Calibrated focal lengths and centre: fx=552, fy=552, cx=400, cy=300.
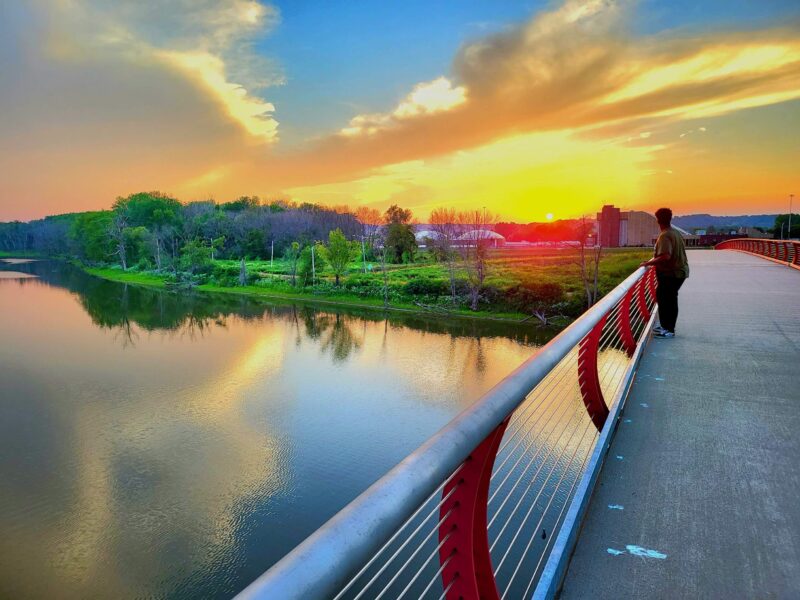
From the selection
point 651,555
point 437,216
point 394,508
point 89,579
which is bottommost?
point 89,579

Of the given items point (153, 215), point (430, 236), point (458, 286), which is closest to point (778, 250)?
point (458, 286)

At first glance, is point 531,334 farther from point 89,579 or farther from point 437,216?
point 437,216

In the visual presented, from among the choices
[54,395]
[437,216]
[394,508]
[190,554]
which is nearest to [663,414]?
[394,508]

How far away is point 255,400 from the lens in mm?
19062

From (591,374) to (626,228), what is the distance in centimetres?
6421

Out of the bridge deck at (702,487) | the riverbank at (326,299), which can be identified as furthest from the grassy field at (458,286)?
the bridge deck at (702,487)

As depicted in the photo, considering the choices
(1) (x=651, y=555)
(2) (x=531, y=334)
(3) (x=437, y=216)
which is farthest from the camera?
(3) (x=437, y=216)

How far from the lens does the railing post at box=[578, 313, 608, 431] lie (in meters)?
2.84

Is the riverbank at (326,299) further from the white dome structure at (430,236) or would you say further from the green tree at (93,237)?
the green tree at (93,237)

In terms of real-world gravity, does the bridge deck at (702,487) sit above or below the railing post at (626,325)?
below

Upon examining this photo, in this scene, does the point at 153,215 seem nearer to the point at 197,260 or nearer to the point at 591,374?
the point at 197,260

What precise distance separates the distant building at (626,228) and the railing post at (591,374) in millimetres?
58890

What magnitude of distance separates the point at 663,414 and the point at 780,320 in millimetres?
4056

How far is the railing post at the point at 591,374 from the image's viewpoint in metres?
2.84
